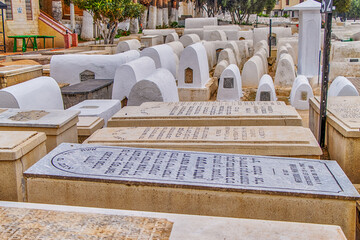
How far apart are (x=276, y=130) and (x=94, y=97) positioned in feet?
13.5

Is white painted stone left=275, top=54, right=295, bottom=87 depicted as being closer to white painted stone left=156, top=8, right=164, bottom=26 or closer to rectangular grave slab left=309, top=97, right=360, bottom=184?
rectangular grave slab left=309, top=97, right=360, bottom=184

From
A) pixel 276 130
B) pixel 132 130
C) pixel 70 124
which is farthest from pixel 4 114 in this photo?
pixel 276 130

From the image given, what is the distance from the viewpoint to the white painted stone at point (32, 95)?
5078 millimetres

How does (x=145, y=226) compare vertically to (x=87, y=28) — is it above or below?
below

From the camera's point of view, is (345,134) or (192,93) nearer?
(345,134)

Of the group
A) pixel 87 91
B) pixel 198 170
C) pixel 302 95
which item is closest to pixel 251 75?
pixel 302 95

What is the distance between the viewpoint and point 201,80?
33.2 ft

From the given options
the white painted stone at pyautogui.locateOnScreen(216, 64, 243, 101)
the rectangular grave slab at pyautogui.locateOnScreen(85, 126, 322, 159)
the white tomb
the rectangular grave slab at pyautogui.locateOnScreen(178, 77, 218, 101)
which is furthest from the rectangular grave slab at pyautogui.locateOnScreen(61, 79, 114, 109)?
the white tomb

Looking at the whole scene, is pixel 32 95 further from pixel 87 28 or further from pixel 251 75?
pixel 87 28

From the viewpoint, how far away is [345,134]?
12.9ft

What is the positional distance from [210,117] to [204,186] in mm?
2140

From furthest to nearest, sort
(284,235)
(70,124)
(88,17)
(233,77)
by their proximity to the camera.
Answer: (88,17)
(233,77)
(70,124)
(284,235)

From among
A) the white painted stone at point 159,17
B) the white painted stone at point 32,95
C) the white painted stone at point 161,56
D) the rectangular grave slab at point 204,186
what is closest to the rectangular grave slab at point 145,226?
the rectangular grave slab at point 204,186

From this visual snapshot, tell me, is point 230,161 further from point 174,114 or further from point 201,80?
point 201,80
